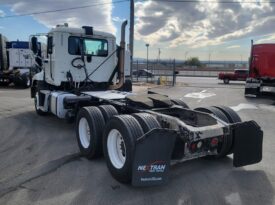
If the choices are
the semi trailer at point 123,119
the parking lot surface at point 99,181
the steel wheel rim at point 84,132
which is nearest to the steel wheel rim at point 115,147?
the semi trailer at point 123,119

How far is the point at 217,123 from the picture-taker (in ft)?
16.6

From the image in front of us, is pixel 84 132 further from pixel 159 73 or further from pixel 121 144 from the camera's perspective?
pixel 159 73

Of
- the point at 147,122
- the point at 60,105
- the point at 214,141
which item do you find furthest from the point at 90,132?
the point at 60,105

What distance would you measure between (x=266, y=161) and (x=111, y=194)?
307cm

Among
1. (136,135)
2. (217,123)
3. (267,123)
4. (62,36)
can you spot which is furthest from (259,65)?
(136,135)

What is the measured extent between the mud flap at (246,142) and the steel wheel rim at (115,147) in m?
1.76

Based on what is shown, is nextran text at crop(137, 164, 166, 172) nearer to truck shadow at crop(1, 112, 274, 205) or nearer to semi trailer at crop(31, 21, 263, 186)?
→ semi trailer at crop(31, 21, 263, 186)

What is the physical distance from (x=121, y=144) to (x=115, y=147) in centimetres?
15

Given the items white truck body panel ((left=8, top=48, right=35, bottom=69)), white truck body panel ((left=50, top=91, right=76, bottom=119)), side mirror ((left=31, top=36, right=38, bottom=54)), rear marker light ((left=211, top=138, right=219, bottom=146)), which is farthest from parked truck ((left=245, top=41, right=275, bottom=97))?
white truck body panel ((left=8, top=48, right=35, bottom=69))

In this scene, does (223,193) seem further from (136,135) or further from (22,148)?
(22,148)

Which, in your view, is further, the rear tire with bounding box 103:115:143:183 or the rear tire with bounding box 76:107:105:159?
the rear tire with bounding box 76:107:105:159

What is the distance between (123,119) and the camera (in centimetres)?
466

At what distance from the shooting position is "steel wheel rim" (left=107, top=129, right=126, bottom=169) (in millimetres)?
4906

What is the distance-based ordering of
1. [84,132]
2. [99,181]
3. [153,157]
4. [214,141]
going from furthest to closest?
[84,132], [214,141], [99,181], [153,157]
